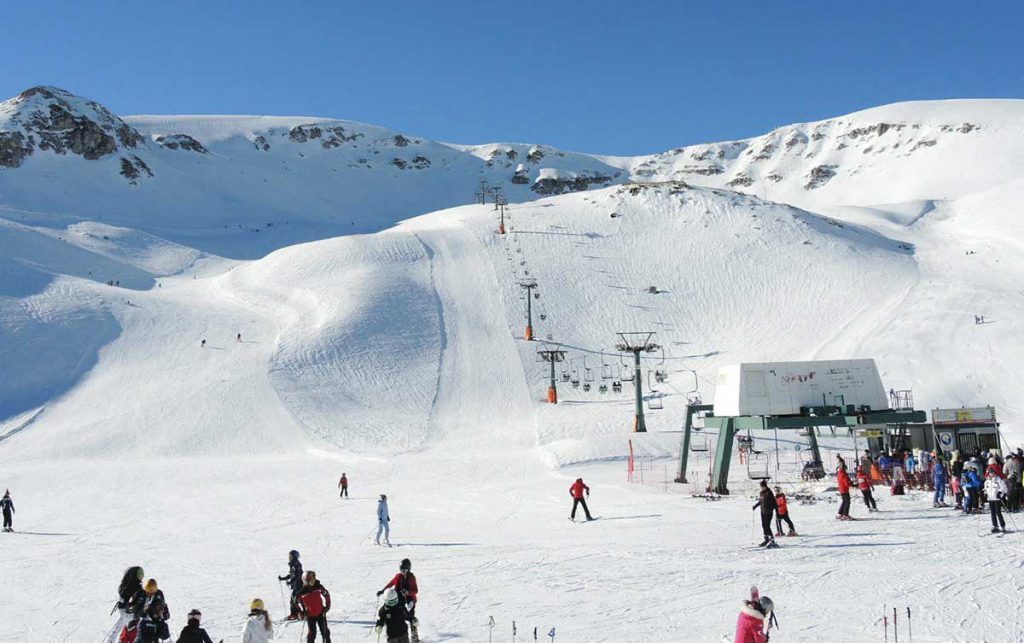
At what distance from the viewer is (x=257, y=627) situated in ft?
28.2

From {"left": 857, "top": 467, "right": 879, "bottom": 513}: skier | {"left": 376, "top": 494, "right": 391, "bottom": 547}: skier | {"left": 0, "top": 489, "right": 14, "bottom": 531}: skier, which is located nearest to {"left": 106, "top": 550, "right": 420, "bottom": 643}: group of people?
{"left": 376, "top": 494, "right": 391, "bottom": 547}: skier

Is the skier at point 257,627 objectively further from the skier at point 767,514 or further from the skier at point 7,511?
the skier at point 7,511

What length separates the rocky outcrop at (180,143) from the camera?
135 meters

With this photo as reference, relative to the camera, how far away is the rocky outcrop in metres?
135

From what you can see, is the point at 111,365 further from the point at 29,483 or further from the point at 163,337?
the point at 29,483

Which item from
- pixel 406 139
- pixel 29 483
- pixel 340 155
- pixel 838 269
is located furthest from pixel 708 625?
pixel 406 139

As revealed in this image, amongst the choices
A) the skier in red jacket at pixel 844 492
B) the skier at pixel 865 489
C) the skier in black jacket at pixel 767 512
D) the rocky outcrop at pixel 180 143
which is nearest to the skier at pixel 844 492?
the skier in red jacket at pixel 844 492

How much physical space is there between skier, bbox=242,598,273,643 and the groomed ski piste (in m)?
2.48

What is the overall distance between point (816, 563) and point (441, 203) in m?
128

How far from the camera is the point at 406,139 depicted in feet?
570

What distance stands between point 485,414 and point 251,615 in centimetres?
3493

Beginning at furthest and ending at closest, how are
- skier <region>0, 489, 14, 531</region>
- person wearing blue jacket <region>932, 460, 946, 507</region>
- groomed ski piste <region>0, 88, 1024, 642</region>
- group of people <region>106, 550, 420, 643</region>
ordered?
skier <region>0, 489, 14, 531</region>, person wearing blue jacket <region>932, 460, 946, 507</region>, groomed ski piste <region>0, 88, 1024, 642</region>, group of people <region>106, 550, 420, 643</region>

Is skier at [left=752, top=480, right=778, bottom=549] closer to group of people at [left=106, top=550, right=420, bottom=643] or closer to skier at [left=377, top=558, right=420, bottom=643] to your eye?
group of people at [left=106, top=550, right=420, bottom=643]

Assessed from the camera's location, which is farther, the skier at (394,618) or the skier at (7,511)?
the skier at (7,511)
